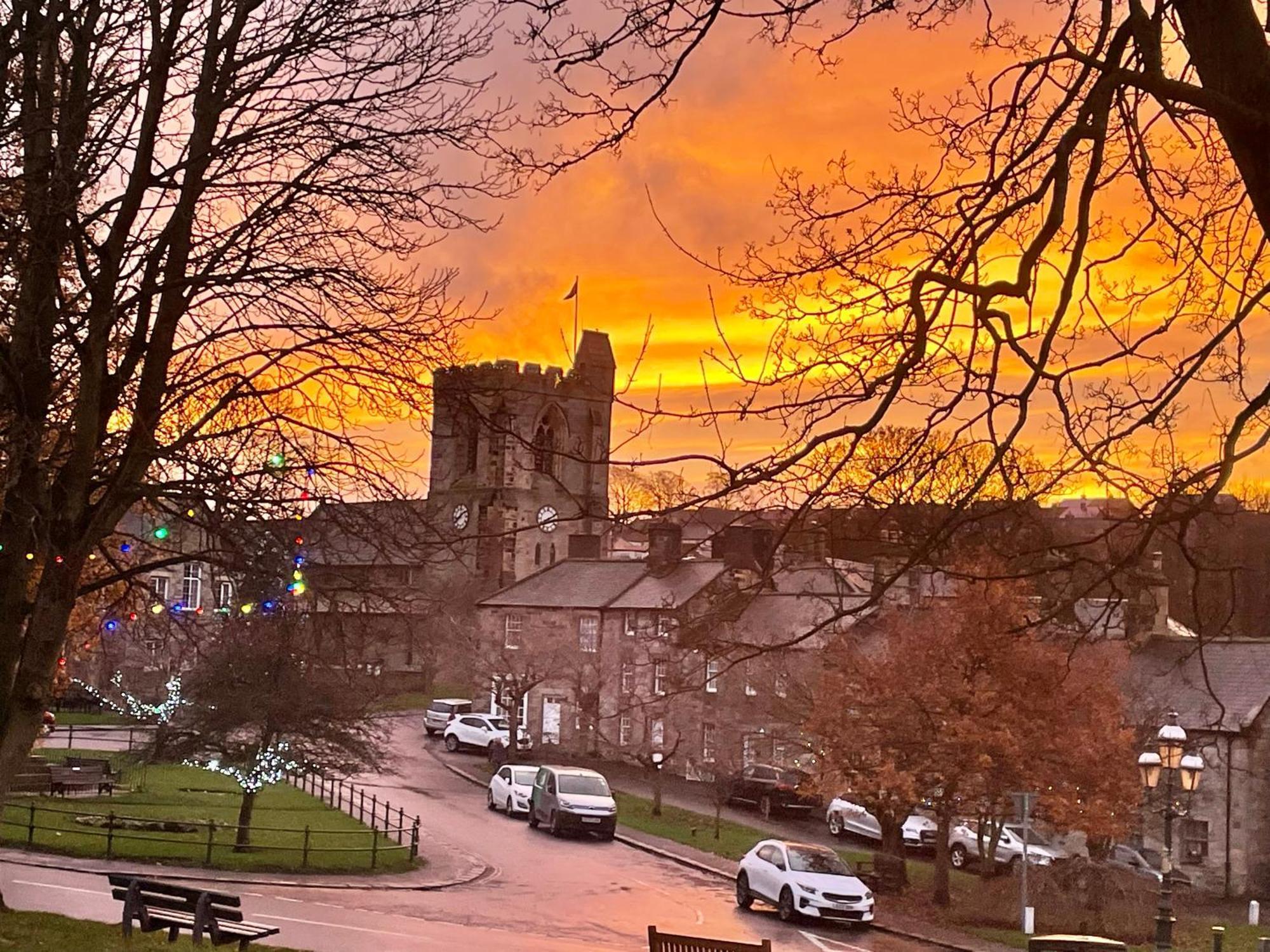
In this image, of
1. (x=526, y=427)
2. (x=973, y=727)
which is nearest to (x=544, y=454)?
(x=526, y=427)

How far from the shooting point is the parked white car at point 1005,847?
39031mm

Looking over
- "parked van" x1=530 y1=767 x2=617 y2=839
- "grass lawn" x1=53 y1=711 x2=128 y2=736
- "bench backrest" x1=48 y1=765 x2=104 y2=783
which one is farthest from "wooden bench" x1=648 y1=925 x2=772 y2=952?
"grass lawn" x1=53 y1=711 x2=128 y2=736

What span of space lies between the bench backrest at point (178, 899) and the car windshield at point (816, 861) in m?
14.8

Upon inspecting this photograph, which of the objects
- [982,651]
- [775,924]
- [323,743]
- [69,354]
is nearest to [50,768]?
[323,743]

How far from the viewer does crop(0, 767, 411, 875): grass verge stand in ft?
102

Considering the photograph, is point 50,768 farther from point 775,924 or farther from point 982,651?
point 982,651

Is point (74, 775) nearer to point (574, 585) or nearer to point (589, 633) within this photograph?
point (589, 633)

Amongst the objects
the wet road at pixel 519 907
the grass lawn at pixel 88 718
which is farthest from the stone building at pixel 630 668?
the grass lawn at pixel 88 718

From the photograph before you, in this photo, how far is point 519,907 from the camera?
94.6ft

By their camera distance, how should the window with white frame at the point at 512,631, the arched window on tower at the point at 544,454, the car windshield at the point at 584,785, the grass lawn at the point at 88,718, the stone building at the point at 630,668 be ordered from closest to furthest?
1. the arched window on tower at the point at 544,454
2. the car windshield at the point at 584,785
3. the stone building at the point at 630,668
4. the window with white frame at the point at 512,631
5. the grass lawn at the point at 88,718

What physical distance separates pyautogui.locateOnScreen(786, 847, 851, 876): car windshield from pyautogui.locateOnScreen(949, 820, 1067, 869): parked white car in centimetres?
774

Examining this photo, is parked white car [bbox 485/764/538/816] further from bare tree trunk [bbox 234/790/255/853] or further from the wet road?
bare tree trunk [bbox 234/790/255/853]

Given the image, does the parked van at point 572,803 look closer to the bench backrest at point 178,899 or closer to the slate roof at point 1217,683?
the slate roof at point 1217,683

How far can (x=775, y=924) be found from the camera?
29312 millimetres
